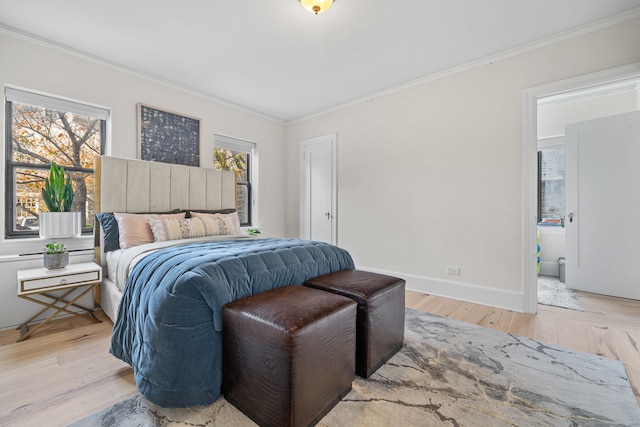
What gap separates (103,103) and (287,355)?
3.32m

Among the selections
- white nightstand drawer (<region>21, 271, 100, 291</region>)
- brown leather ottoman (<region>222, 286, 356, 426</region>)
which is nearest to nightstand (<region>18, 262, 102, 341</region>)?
white nightstand drawer (<region>21, 271, 100, 291</region>)

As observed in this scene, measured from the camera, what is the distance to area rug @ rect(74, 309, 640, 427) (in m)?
1.37

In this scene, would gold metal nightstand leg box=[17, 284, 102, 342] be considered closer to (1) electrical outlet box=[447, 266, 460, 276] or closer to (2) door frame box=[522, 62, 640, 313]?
(1) electrical outlet box=[447, 266, 460, 276]

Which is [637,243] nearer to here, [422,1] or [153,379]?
[422,1]

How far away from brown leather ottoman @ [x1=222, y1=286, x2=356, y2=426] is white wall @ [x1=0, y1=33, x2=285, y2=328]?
2290 millimetres

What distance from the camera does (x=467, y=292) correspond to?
314 cm

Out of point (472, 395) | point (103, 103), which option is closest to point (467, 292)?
point (472, 395)

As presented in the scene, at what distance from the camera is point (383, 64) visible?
3.12m

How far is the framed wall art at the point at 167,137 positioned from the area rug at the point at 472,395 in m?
2.72

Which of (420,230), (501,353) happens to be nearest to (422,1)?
(420,230)

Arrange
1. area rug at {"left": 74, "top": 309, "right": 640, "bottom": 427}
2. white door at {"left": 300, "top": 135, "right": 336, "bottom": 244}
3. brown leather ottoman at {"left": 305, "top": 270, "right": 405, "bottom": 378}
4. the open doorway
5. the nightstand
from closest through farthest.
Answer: area rug at {"left": 74, "top": 309, "right": 640, "bottom": 427} < brown leather ottoman at {"left": 305, "top": 270, "right": 405, "bottom": 378} < the nightstand < the open doorway < white door at {"left": 300, "top": 135, "right": 336, "bottom": 244}

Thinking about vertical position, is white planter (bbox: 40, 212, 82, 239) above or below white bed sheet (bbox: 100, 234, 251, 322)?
above

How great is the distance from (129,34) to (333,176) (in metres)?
2.90

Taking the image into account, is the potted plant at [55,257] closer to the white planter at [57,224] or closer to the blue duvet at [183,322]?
the white planter at [57,224]
